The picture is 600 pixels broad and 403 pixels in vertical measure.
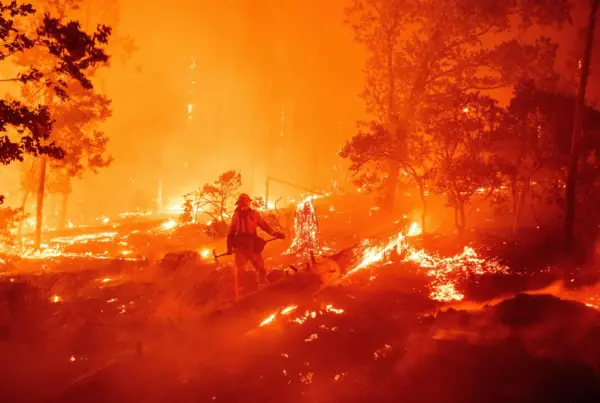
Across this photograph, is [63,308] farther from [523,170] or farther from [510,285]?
[523,170]

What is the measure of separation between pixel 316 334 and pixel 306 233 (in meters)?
10.7

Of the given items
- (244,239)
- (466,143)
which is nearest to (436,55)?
(466,143)

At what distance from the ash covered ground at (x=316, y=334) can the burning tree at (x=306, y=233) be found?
159 inches

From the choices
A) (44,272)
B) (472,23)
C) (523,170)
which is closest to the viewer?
(44,272)

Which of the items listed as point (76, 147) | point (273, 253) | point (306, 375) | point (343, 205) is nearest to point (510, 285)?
point (306, 375)

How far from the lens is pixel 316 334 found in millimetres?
7512

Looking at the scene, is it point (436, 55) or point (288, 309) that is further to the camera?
point (436, 55)

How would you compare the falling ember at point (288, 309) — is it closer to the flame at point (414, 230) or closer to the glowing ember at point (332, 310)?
the glowing ember at point (332, 310)

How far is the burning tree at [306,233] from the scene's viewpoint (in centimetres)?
1683

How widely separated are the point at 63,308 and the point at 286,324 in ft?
17.7

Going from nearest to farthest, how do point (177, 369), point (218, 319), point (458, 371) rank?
point (458, 371) < point (177, 369) < point (218, 319)

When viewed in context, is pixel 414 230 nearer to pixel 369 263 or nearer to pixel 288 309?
pixel 369 263

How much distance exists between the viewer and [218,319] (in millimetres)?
7484

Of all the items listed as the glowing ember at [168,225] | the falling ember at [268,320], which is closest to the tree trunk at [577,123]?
the falling ember at [268,320]
